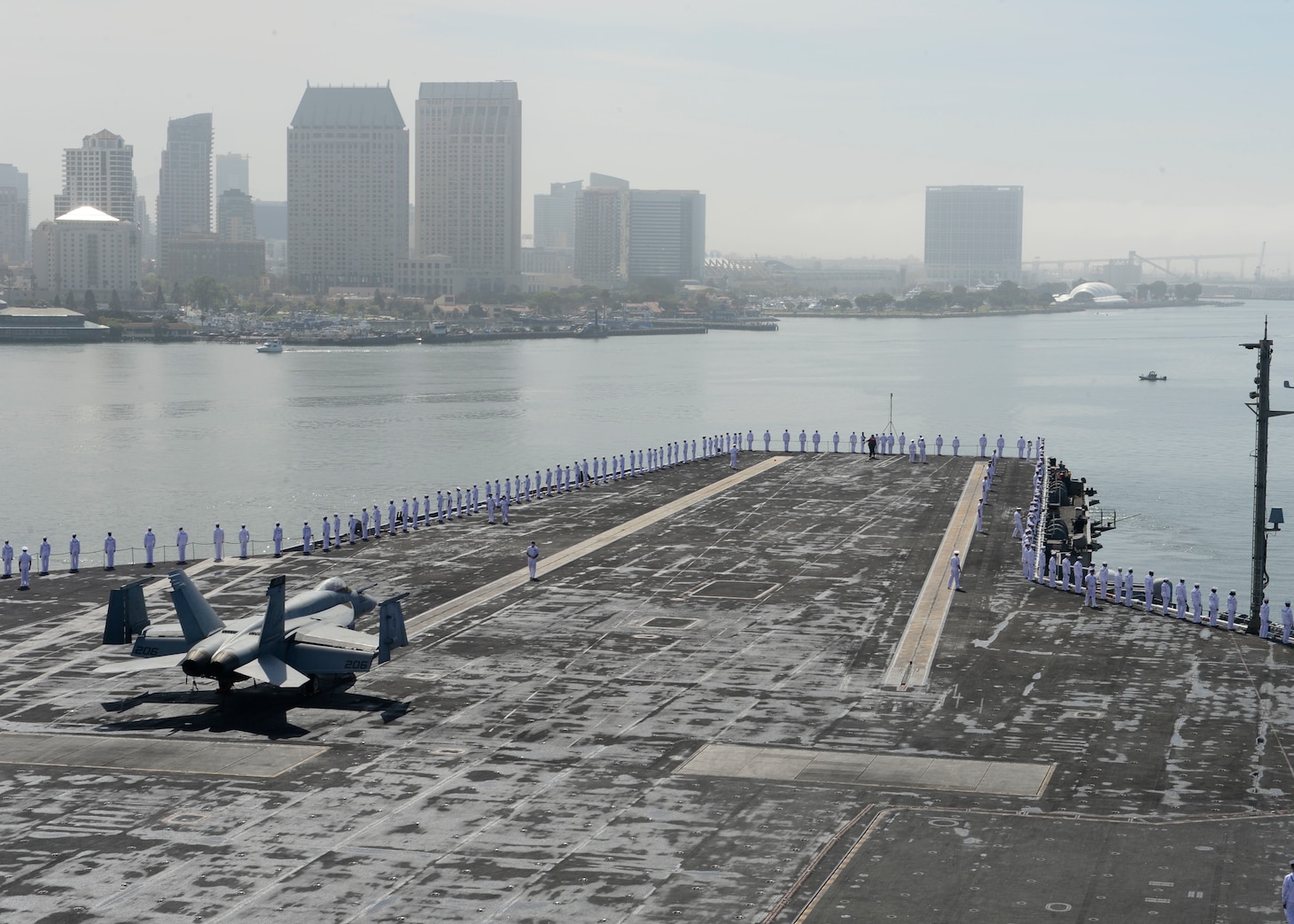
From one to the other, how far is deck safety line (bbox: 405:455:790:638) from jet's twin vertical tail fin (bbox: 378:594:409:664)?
6.48 metres

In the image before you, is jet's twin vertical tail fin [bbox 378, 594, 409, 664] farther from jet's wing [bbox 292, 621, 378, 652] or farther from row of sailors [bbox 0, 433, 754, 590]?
row of sailors [bbox 0, 433, 754, 590]

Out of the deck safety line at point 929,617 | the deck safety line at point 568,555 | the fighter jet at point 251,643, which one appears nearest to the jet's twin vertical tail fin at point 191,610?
the fighter jet at point 251,643

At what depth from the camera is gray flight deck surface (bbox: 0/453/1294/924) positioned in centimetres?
2466

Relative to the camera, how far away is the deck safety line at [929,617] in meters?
39.0

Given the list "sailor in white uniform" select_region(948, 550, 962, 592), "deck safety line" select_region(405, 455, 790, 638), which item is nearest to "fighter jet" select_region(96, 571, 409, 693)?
"deck safety line" select_region(405, 455, 790, 638)

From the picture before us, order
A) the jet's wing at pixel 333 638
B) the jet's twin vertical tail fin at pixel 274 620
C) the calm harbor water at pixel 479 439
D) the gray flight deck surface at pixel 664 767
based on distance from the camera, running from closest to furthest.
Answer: the gray flight deck surface at pixel 664 767 < the jet's twin vertical tail fin at pixel 274 620 < the jet's wing at pixel 333 638 < the calm harbor water at pixel 479 439

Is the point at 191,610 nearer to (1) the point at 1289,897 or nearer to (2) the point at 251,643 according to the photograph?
(2) the point at 251,643

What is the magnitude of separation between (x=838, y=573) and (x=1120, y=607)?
9.84 meters

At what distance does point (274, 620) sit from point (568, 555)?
872 inches

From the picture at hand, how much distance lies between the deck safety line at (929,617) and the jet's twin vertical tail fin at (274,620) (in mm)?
14773

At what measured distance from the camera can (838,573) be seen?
53375 millimetres

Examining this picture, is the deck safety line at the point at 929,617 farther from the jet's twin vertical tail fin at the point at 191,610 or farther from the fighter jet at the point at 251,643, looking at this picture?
the jet's twin vertical tail fin at the point at 191,610

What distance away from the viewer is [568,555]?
185 ft

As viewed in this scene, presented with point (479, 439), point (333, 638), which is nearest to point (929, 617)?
point (333, 638)
